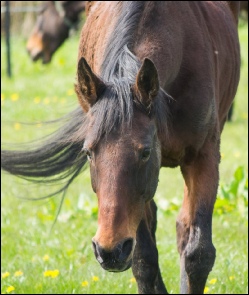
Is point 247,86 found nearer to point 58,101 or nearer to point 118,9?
point 58,101

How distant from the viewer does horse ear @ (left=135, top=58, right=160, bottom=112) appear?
134 inches

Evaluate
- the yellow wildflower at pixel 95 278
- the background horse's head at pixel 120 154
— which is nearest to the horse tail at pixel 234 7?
the yellow wildflower at pixel 95 278

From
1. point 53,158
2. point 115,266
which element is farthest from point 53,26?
point 115,266

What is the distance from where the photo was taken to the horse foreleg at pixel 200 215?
4.17 metres

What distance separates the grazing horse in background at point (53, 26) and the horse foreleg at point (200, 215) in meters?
6.80

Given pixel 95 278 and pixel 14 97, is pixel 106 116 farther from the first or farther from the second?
pixel 14 97

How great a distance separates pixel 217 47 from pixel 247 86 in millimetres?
7315

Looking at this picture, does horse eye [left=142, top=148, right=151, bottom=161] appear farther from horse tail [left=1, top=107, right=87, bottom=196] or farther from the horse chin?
horse tail [left=1, top=107, right=87, bottom=196]

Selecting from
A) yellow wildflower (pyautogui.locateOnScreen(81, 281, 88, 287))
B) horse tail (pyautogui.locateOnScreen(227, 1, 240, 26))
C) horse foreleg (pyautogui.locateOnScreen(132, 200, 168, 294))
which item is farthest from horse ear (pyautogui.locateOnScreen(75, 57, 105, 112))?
horse tail (pyautogui.locateOnScreen(227, 1, 240, 26))

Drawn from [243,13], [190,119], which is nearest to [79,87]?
[190,119]

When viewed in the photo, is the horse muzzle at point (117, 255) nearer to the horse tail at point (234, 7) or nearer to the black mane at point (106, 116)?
the black mane at point (106, 116)

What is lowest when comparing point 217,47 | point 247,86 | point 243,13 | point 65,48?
point 65,48

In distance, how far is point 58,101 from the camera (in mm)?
11492

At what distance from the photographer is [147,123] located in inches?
137
